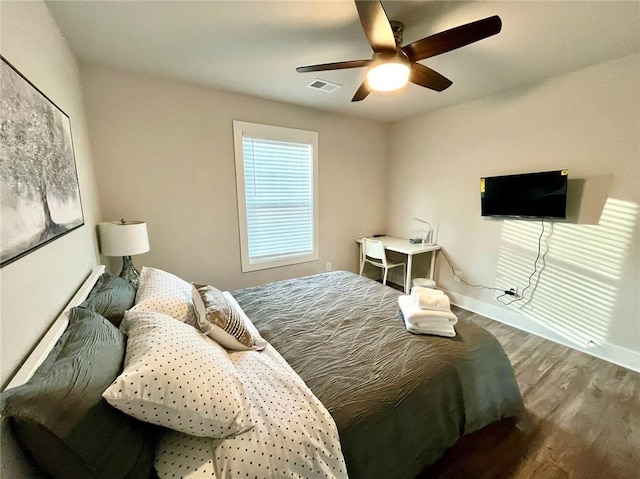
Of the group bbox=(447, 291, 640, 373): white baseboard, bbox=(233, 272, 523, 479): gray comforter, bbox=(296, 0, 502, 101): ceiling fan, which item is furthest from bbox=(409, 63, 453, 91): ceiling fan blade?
bbox=(447, 291, 640, 373): white baseboard

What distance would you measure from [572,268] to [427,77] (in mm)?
2183

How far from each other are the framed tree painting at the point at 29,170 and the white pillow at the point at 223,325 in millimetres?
691

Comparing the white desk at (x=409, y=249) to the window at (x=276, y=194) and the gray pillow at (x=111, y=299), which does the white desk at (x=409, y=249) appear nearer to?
the window at (x=276, y=194)

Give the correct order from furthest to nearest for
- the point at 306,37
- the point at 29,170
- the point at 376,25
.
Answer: the point at 306,37 < the point at 376,25 < the point at 29,170

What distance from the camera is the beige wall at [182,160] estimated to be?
93.0 inches

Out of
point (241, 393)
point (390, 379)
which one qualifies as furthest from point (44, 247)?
point (390, 379)

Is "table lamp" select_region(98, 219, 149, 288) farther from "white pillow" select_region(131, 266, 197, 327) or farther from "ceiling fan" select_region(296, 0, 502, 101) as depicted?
"ceiling fan" select_region(296, 0, 502, 101)

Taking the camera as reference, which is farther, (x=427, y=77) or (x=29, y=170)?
(x=427, y=77)

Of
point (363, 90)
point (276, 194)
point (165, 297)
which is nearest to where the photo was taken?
point (165, 297)

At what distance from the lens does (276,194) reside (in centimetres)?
326

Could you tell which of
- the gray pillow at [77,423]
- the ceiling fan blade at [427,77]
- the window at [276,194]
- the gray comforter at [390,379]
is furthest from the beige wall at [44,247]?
the ceiling fan blade at [427,77]

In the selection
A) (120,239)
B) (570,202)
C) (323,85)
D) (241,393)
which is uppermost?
(323,85)

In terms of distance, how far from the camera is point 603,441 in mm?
1568

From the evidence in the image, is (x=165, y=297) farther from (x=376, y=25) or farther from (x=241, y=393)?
(x=376, y=25)
